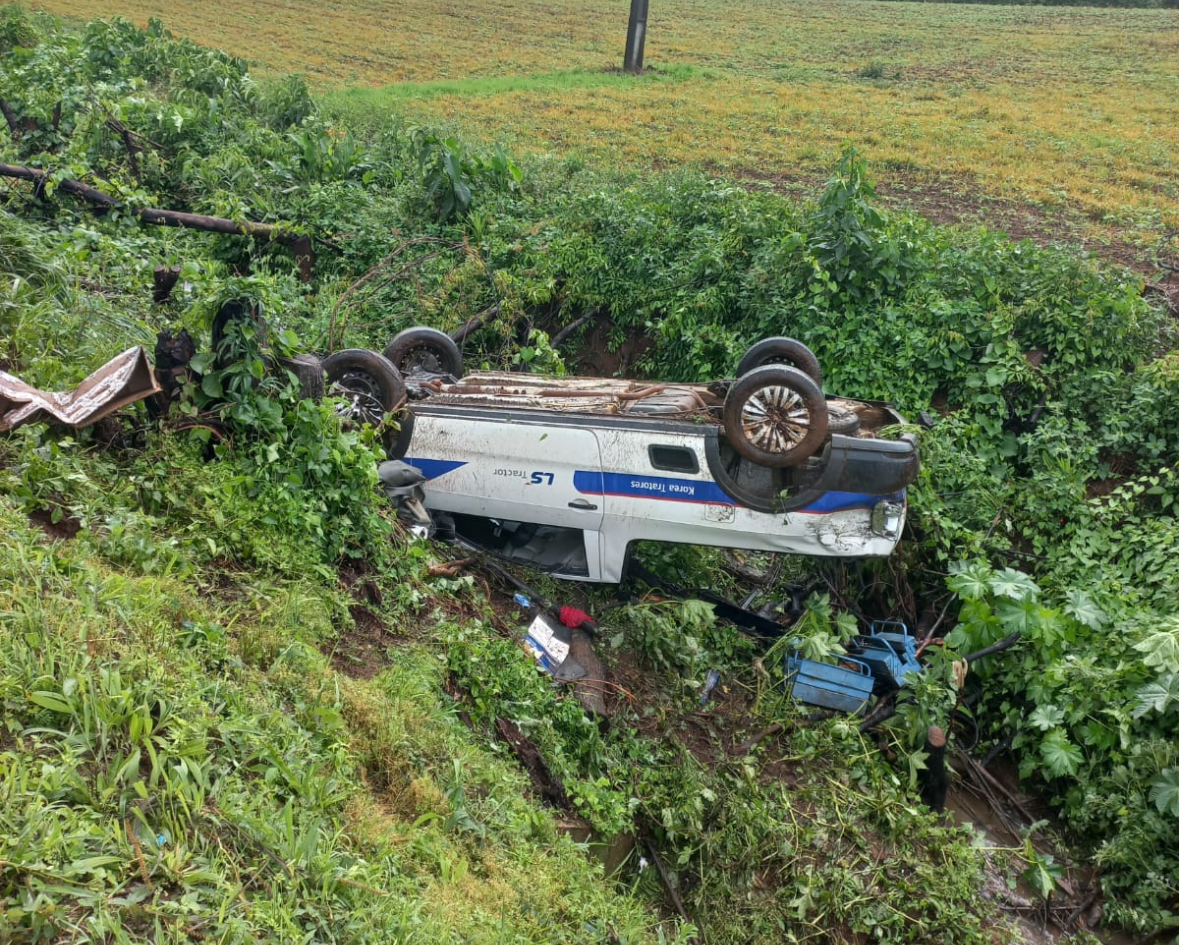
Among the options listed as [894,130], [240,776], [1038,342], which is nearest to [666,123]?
[894,130]

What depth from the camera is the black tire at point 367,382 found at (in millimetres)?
7324

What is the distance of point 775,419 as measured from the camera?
638 cm

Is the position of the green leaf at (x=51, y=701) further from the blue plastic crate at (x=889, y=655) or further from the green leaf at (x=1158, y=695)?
the green leaf at (x=1158, y=695)

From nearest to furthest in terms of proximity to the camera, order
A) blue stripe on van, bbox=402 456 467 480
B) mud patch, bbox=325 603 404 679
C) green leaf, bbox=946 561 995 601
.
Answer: mud patch, bbox=325 603 404 679
green leaf, bbox=946 561 995 601
blue stripe on van, bbox=402 456 467 480

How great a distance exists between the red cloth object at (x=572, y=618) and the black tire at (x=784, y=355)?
2479 mm

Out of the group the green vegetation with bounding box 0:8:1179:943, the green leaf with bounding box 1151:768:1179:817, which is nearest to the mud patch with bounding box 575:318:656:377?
the green vegetation with bounding box 0:8:1179:943

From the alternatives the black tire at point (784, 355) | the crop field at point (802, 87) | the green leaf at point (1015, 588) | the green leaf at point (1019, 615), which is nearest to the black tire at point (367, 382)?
the black tire at point (784, 355)

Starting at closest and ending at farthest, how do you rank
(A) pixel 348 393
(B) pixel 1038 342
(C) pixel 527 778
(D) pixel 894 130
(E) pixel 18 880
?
(E) pixel 18 880 < (C) pixel 527 778 < (A) pixel 348 393 < (B) pixel 1038 342 < (D) pixel 894 130

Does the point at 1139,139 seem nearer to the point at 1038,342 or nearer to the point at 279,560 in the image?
the point at 1038,342

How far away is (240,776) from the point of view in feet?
11.5

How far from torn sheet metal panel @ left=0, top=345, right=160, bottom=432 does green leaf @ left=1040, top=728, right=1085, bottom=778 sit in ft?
20.6

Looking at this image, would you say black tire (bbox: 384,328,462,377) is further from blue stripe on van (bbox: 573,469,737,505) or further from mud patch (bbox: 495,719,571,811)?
mud patch (bbox: 495,719,571,811)

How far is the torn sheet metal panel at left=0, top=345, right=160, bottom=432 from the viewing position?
17.0ft

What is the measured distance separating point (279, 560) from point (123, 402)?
1348 mm
